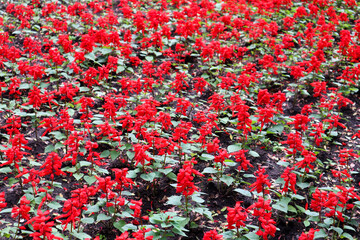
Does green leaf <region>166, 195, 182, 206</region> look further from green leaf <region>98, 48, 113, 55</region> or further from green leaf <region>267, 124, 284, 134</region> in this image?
green leaf <region>98, 48, 113, 55</region>

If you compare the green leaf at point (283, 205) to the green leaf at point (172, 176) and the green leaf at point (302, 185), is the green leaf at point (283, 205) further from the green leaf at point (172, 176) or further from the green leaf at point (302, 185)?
the green leaf at point (172, 176)

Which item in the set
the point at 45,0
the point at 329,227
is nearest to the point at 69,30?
the point at 45,0

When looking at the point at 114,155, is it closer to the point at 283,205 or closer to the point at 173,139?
the point at 173,139

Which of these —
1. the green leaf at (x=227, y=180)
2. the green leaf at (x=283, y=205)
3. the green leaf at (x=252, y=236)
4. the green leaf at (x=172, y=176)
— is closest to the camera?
the green leaf at (x=252, y=236)

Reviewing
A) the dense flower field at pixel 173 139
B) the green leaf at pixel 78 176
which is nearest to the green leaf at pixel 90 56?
the dense flower field at pixel 173 139

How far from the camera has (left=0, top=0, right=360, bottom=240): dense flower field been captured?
159 inches

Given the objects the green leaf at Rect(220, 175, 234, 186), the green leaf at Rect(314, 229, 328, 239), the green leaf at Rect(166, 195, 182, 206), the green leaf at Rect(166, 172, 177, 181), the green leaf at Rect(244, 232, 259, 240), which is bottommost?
the green leaf at Rect(314, 229, 328, 239)

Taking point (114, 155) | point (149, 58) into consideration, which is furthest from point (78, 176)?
point (149, 58)

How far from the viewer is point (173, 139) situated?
5.04 meters

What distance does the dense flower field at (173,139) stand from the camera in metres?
4.05

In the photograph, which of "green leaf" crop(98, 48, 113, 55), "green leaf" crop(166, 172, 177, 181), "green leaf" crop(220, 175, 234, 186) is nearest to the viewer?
"green leaf" crop(220, 175, 234, 186)

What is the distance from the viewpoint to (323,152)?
5.83 meters

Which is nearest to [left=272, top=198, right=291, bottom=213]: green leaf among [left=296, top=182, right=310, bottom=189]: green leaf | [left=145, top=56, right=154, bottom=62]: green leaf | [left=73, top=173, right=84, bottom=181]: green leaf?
[left=296, top=182, right=310, bottom=189]: green leaf

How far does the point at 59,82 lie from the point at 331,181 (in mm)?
5432
